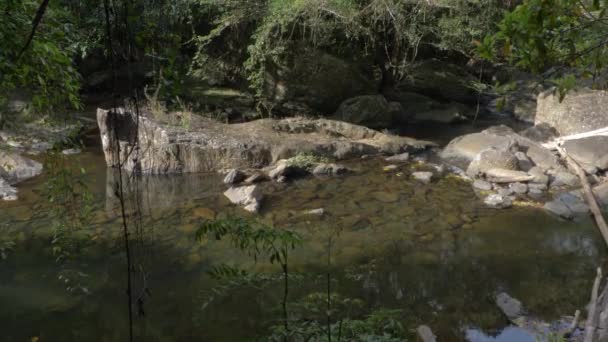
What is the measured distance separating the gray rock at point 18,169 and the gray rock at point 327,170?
4.92 meters

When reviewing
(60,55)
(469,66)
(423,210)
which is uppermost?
(60,55)

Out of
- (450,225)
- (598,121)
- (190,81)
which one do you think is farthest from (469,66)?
(450,225)

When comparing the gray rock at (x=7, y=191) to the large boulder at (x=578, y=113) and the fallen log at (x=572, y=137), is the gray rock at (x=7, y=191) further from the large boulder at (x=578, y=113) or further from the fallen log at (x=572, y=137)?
the large boulder at (x=578, y=113)

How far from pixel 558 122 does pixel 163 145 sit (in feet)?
28.2

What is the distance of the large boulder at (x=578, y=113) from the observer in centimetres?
1171

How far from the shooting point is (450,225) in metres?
7.87

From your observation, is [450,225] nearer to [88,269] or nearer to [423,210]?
[423,210]

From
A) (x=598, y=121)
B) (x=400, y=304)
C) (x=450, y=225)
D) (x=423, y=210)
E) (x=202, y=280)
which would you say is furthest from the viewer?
(x=598, y=121)

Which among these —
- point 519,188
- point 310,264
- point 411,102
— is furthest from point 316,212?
point 411,102

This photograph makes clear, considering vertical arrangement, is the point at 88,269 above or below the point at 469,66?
below

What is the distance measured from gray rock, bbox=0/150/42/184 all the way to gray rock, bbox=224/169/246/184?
11.1ft

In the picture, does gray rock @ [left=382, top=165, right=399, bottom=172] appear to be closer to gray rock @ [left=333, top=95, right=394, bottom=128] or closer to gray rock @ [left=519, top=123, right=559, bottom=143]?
gray rock @ [left=333, top=95, right=394, bottom=128]

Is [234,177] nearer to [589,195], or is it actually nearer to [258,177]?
[258,177]

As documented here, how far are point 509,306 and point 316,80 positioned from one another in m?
8.32
